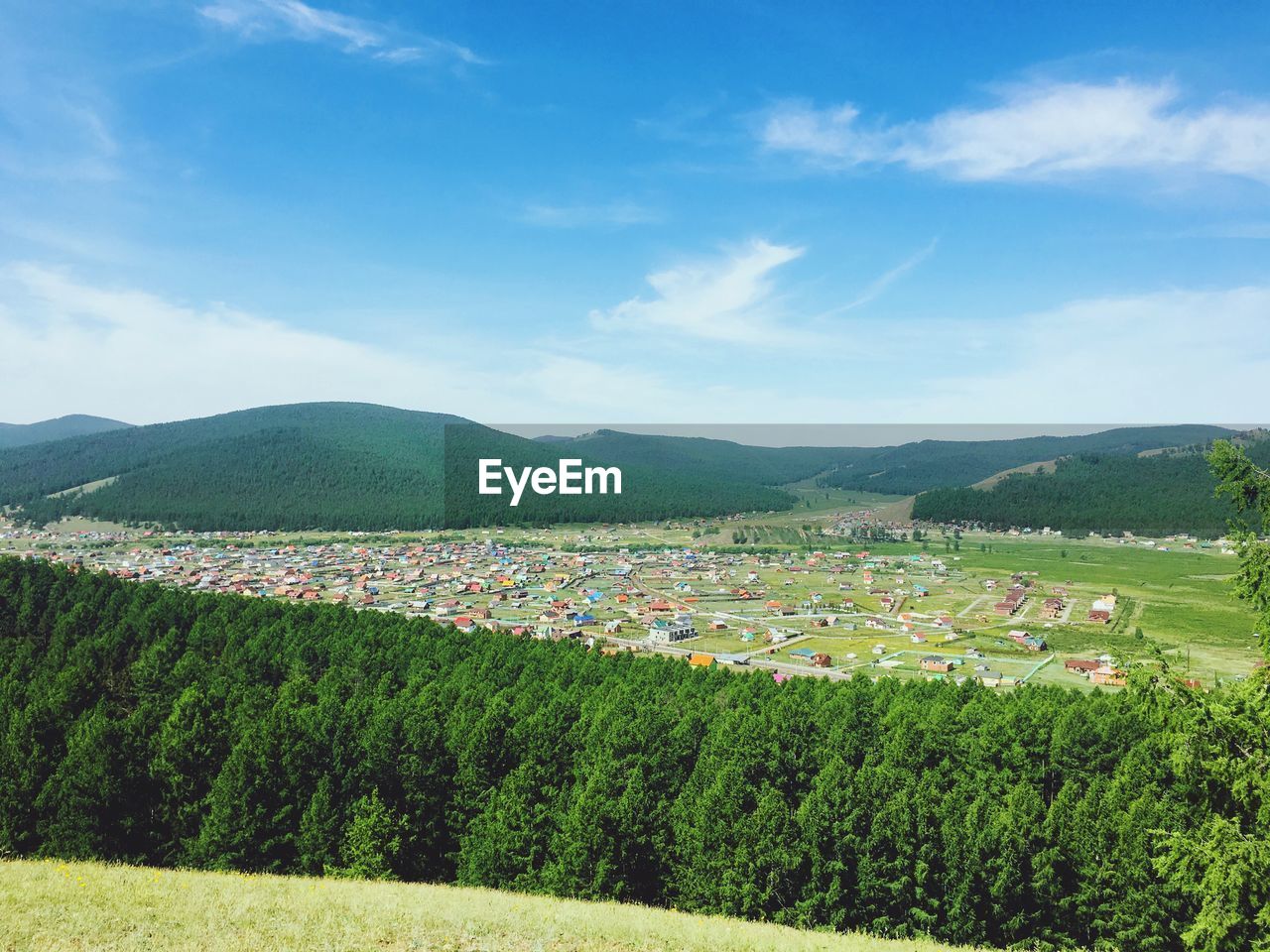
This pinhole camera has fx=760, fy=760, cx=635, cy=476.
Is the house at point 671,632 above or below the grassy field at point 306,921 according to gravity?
below

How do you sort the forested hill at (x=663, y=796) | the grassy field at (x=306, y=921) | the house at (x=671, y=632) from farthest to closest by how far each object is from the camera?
1. the house at (x=671, y=632)
2. the forested hill at (x=663, y=796)
3. the grassy field at (x=306, y=921)

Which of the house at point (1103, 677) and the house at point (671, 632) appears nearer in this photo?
the house at point (1103, 677)

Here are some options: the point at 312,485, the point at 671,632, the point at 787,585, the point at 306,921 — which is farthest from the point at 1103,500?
the point at 306,921

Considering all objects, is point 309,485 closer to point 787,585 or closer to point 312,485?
point 312,485

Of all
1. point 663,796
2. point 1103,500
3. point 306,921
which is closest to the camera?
point 306,921

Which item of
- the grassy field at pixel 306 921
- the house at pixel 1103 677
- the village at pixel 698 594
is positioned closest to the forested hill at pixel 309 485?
the village at pixel 698 594

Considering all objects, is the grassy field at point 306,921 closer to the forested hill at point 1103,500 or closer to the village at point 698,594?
the village at point 698,594

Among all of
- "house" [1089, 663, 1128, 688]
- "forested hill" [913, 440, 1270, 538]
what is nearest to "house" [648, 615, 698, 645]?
"house" [1089, 663, 1128, 688]
